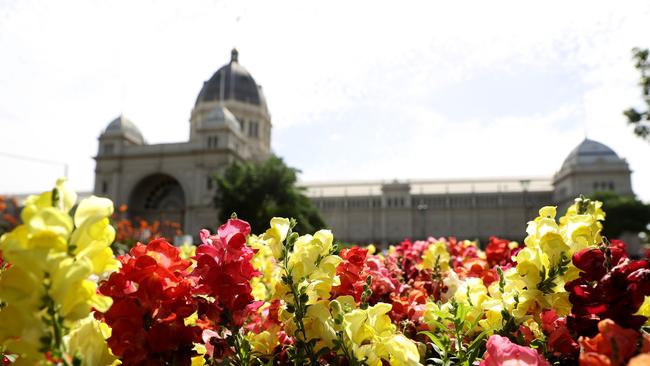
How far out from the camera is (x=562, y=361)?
1781mm

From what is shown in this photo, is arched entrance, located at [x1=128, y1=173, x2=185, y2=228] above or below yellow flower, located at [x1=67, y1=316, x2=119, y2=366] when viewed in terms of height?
above

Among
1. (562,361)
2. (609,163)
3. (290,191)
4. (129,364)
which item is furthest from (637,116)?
(609,163)

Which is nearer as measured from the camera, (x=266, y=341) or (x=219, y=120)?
(x=266, y=341)

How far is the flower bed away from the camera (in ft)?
3.86

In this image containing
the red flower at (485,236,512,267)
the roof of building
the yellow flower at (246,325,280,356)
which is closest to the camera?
the yellow flower at (246,325,280,356)

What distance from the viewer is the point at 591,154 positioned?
60.9m

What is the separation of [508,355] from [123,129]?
63704mm

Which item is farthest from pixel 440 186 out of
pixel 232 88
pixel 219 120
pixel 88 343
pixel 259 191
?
pixel 88 343

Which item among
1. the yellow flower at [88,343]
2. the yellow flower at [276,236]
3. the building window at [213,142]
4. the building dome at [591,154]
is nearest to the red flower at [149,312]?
the yellow flower at [88,343]

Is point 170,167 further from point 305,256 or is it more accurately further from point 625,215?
point 305,256

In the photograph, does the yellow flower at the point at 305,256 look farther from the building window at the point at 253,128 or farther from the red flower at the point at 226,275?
the building window at the point at 253,128

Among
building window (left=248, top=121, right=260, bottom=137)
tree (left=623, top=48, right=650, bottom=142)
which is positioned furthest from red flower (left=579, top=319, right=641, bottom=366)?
building window (left=248, top=121, right=260, bottom=137)

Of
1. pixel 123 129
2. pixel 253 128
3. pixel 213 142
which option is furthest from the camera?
pixel 253 128

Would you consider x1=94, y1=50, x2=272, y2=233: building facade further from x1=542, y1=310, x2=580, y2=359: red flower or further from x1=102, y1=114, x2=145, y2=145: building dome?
x1=542, y1=310, x2=580, y2=359: red flower
